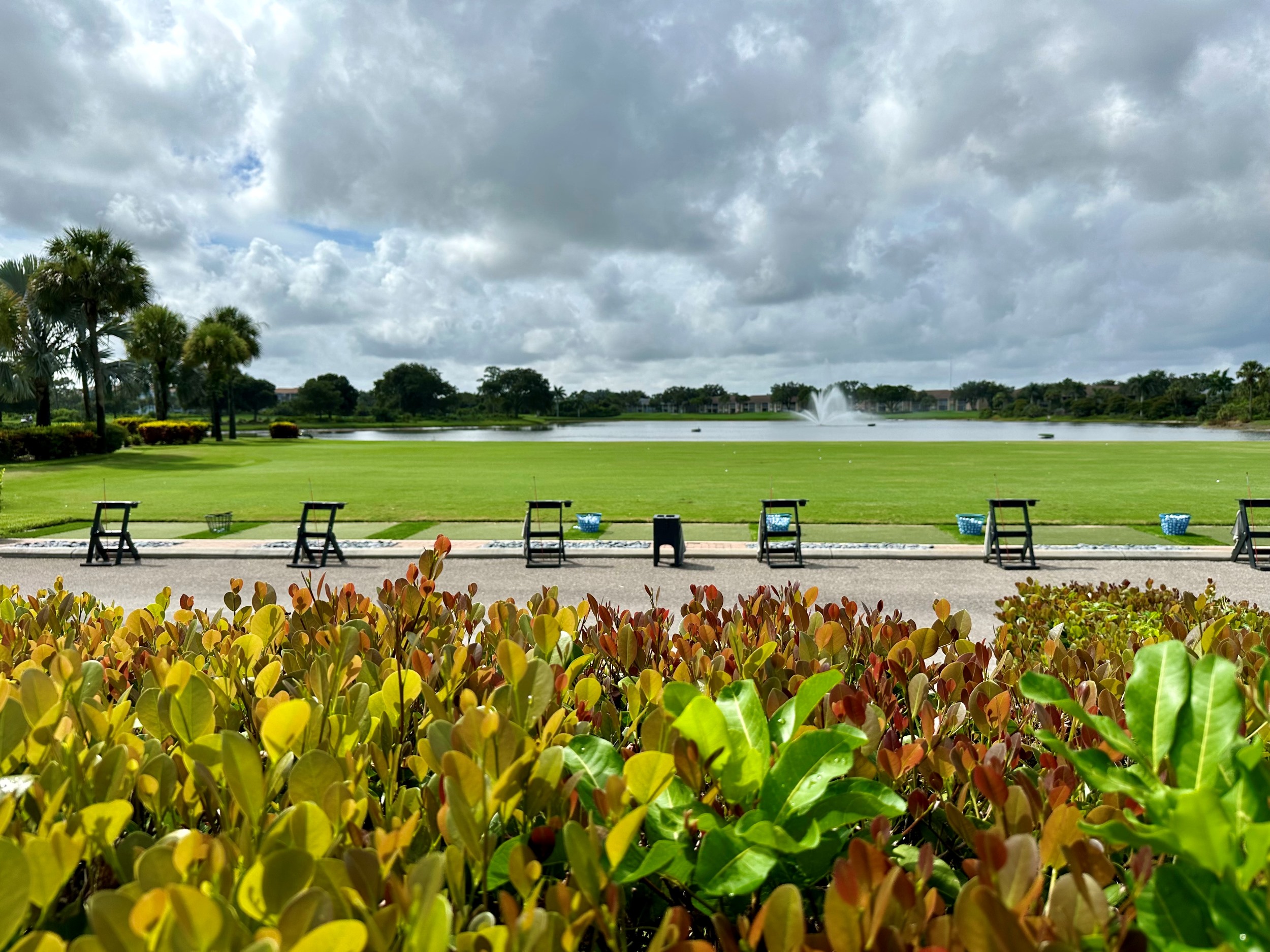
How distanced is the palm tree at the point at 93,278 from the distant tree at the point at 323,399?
10408 centimetres

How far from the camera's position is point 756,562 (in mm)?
14406

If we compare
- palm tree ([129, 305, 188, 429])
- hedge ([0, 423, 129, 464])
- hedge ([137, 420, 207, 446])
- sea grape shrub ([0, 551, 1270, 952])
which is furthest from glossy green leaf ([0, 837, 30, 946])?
palm tree ([129, 305, 188, 429])

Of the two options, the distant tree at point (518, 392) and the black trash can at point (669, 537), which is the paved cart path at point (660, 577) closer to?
the black trash can at point (669, 537)

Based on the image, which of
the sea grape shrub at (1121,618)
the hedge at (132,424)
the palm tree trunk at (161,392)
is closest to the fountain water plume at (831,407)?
the palm tree trunk at (161,392)

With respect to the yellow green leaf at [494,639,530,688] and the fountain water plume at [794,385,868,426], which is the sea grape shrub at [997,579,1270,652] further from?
the fountain water plume at [794,385,868,426]

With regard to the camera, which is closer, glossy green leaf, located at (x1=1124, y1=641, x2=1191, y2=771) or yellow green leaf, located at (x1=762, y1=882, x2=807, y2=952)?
yellow green leaf, located at (x1=762, y1=882, x2=807, y2=952)

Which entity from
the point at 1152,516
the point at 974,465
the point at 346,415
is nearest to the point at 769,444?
the point at 974,465

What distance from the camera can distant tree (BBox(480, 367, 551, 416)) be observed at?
583ft

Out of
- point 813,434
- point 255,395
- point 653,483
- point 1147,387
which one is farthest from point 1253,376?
point 255,395

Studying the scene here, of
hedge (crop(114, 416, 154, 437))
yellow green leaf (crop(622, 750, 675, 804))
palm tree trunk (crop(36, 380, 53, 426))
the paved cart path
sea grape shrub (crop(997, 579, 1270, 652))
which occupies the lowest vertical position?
the paved cart path

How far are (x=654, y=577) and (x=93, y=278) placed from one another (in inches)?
1943

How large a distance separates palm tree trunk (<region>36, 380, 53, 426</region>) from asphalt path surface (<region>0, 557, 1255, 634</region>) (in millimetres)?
46034

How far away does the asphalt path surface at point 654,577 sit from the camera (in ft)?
38.4

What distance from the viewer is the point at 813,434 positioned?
91.1 metres
